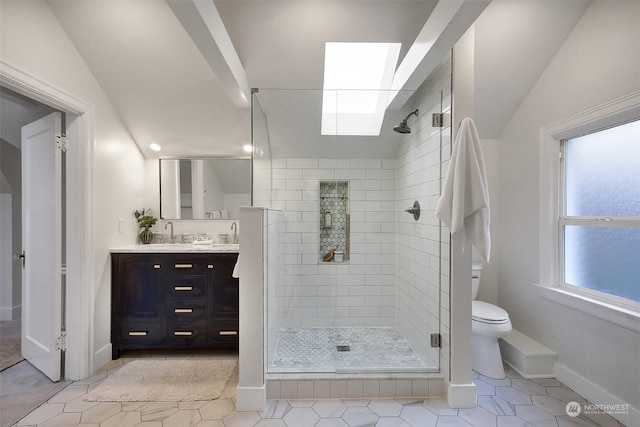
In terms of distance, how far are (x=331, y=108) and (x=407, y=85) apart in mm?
614

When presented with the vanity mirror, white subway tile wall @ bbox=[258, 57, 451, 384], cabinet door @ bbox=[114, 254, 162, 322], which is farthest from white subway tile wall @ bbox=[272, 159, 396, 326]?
cabinet door @ bbox=[114, 254, 162, 322]

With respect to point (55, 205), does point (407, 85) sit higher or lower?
higher

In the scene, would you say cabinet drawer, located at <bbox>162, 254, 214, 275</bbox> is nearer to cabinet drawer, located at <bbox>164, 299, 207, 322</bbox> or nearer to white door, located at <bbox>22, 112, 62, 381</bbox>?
cabinet drawer, located at <bbox>164, 299, 207, 322</bbox>

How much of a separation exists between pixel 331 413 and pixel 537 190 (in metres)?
2.33

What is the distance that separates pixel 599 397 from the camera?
1761 millimetres

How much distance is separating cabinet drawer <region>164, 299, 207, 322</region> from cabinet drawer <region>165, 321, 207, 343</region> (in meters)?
0.04

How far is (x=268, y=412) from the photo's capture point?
1719 millimetres

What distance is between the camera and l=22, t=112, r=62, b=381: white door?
2.08m

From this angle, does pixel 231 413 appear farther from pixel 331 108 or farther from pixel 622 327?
pixel 622 327

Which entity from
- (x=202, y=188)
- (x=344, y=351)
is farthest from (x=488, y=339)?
(x=202, y=188)

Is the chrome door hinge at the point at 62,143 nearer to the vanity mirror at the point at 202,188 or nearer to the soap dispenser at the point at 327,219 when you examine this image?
the vanity mirror at the point at 202,188

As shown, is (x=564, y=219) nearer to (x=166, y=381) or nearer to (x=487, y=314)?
(x=487, y=314)

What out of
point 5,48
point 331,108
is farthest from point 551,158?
point 5,48

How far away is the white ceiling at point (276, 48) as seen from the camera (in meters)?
1.86
